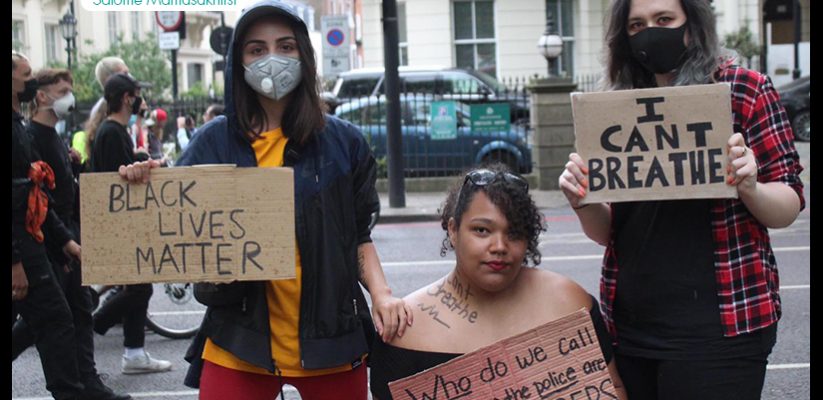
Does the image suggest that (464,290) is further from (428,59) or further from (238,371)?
(428,59)

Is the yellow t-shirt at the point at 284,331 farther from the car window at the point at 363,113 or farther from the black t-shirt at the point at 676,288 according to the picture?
the car window at the point at 363,113

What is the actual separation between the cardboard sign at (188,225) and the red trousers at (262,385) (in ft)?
1.00

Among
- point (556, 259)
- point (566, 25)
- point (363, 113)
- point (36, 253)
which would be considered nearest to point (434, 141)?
point (363, 113)

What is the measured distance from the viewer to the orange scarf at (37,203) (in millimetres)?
5391

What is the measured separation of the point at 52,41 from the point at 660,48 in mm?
35200

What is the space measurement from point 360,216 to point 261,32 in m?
0.61

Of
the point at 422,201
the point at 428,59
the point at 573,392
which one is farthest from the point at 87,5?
the point at 428,59

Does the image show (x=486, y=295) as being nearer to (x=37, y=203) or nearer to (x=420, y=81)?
(x=37, y=203)

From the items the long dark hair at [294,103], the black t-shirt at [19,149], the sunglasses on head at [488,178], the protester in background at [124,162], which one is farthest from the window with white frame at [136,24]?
the sunglasses on head at [488,178]

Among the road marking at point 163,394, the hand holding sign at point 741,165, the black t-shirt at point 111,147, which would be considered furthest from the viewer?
the black t-shirt at point 111,147

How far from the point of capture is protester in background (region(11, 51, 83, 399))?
5.29m

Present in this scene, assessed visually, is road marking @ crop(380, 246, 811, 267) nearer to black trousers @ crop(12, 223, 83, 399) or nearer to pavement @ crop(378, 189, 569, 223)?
pavement @ crop(378, 189, 569, 223)

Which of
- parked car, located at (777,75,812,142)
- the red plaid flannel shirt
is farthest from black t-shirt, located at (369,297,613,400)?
parked car, located at (777,75,812,142)

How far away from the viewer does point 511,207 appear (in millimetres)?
3117
